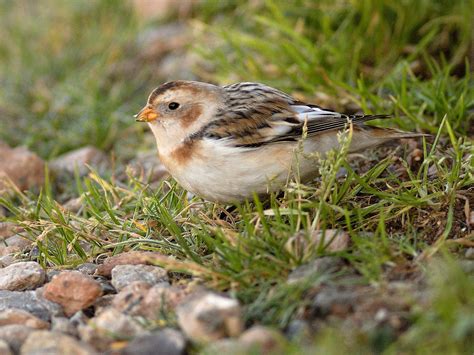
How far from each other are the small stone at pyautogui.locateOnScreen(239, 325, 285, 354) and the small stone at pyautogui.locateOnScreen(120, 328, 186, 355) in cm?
20

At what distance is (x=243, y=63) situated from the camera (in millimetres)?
5641

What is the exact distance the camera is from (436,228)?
3387mm

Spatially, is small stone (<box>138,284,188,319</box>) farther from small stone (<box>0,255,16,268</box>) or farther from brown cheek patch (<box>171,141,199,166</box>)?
small stone (<box>0,255,16,268</box>)

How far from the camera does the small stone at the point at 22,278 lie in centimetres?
341

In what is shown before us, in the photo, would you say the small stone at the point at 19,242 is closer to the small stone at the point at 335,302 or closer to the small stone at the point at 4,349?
the small stone at the point at 4,349

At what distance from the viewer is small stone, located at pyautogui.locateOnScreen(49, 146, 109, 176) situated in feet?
17.3

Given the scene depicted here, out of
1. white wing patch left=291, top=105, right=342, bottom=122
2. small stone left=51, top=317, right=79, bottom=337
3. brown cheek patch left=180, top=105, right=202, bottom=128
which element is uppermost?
brown cheek patch left=180, top=105, right=202, bottom=128

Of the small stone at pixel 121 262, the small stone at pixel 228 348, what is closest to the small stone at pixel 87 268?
the small stone at pixel 121 262

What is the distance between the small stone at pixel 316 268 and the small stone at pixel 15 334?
973 mm

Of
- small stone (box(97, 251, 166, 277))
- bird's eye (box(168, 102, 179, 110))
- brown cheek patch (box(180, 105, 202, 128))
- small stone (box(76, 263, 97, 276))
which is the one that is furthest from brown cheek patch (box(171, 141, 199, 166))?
small stone (box(76, 263, 97, 276))

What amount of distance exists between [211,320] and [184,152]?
1207mm


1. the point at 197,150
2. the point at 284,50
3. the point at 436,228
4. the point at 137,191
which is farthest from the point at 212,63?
the point at 436,228

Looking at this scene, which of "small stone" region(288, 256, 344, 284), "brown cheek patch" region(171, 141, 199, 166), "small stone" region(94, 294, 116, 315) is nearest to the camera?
"small stone" region(288, 256, 344, 284)

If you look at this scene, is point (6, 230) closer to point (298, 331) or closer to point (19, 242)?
point (19, 242)
